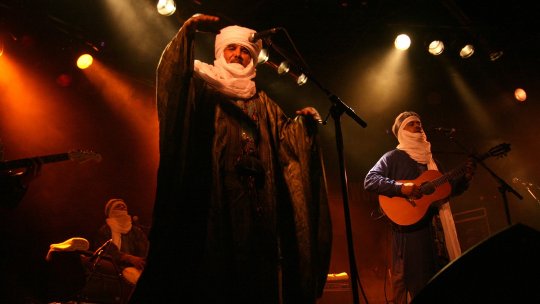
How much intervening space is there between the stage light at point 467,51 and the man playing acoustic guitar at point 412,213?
10.9 feet

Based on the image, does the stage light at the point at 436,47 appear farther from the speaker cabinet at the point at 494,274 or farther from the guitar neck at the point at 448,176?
the speaker cabinet at the point at 494,274

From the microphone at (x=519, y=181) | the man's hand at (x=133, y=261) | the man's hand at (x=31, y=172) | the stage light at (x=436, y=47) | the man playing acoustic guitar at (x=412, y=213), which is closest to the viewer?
the man playing acoustic guitar at (x=412, y=213)

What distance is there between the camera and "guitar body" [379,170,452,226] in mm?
4219

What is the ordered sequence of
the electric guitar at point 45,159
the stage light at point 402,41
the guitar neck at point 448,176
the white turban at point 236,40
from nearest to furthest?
the white turban at point 236,40, the guitar neck at point 448,176, the electric guitar at point 45,159, the stage light at point 402,41

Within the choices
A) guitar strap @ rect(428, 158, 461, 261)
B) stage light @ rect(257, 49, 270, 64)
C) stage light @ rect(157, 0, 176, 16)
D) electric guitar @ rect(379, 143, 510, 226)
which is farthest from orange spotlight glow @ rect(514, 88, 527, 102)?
stage light @ rect(157, 0, 176, 16)

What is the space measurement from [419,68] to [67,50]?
7.59m

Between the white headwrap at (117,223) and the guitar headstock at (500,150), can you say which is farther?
the white headwrap at (117,223)

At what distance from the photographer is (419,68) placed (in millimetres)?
8766

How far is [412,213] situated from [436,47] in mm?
4697

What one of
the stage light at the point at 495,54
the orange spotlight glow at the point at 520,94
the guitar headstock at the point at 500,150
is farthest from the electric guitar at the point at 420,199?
the orange spotlight glow at the point at 520,94

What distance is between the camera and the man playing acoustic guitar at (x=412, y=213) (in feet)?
12.7

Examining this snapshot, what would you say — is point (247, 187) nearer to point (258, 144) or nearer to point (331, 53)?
point (258, 144)

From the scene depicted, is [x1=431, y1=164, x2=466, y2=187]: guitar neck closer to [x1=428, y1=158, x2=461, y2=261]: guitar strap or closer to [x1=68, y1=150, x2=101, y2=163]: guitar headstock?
[x1=428, y1=158, x2=461, y2=261]: guitar strap

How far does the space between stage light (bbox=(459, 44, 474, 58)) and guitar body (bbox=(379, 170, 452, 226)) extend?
4233 millimetres
